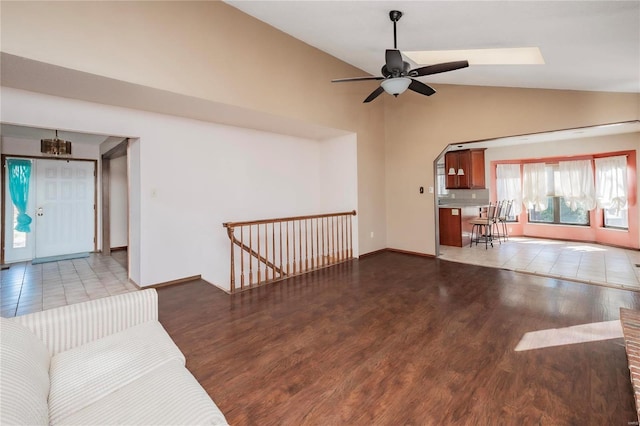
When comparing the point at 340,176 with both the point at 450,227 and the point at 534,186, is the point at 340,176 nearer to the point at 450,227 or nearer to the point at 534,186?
the point at 450,227

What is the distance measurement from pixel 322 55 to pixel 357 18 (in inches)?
61.1

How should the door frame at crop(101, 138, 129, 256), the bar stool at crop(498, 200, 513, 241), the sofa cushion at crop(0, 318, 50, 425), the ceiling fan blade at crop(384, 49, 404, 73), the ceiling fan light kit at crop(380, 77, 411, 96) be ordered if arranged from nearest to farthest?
the sofa cushion at crop(0, 318, 50, 425)
the ceiling fan blade at crop(384, 49, 404, 73)
the ceiling fan light kit at crop(380, 77, 411, 96)
the door frame at crop(101, 138, 129, 256)
the bar stool at crop(498, 200, 513, 241)

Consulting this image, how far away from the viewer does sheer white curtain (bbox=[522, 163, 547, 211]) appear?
304 inches

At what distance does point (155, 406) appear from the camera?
1216 millimetres

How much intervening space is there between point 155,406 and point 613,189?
9237 millimetres

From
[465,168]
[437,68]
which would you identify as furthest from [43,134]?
[465,168]

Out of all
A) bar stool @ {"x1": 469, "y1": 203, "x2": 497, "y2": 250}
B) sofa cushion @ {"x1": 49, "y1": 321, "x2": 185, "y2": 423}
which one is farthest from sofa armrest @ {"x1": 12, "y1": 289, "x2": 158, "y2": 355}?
bar stool @ {"x1": 469, "y1": 203, "x2": 497, "y2": 250}

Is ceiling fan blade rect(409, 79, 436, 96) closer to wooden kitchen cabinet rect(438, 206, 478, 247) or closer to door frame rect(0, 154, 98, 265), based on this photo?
wooden kitchen cabinet rect(438, 206, 478, 247)

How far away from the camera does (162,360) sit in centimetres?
158

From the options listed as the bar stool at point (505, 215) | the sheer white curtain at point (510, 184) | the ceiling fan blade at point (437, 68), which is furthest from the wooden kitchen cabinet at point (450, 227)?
the ceiling fan blade at point (437, 68)

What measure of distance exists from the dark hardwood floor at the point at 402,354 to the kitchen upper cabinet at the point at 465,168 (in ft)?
13.3

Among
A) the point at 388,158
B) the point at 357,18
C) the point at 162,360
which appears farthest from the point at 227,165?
the point at 162,360

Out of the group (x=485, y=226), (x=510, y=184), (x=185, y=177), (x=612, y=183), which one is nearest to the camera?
(x=185, y=177)

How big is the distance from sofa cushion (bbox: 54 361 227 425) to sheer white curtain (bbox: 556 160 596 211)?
9164 millimetres
